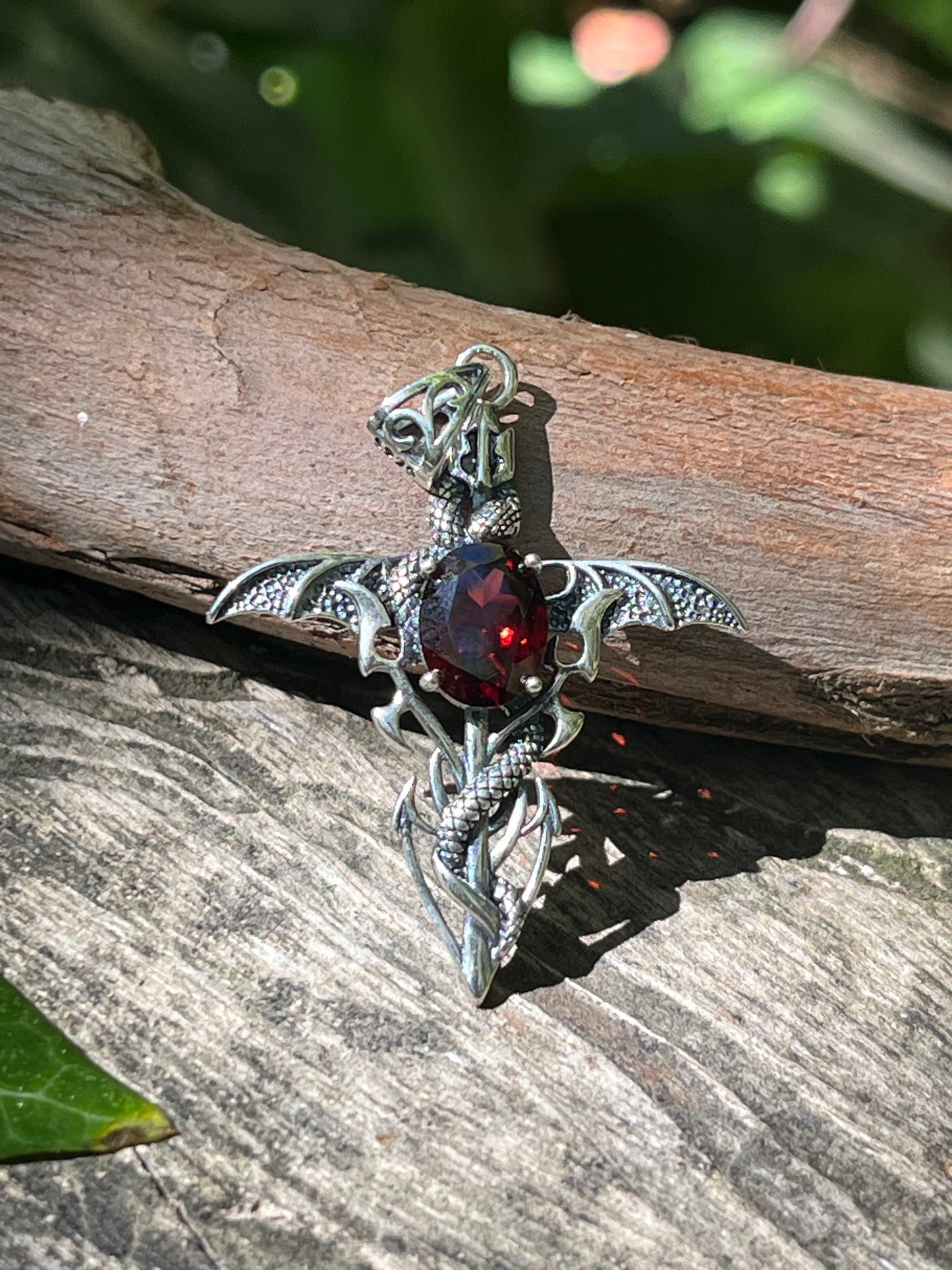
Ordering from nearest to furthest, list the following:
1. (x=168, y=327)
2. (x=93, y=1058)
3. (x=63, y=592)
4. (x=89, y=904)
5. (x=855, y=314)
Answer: (x=93, y=1058) → (x=89, y=904) → (x=168, y=327) → (x=63, y=592) → (x=855, y=314)

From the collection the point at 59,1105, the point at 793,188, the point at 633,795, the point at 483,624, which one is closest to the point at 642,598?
the point at 483,624

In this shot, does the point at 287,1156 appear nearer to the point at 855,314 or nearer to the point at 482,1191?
the point at 482,1191

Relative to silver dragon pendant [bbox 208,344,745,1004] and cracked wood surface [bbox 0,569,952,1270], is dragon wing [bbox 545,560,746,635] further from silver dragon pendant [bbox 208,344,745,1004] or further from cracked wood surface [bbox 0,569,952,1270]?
cracked wood surface [bbox 0,569,952,1270]

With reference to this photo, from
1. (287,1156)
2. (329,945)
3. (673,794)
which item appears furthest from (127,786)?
(673,794)

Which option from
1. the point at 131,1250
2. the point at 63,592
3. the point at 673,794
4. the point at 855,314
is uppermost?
the point at 855,314

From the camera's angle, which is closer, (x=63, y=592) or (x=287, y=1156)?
(x=287, y=1156)

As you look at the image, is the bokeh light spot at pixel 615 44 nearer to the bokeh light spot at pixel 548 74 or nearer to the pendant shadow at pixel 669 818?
the bokeh light spot at pixel 548 74

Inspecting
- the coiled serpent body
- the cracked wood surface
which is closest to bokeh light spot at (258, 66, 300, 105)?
the cracked wood surface

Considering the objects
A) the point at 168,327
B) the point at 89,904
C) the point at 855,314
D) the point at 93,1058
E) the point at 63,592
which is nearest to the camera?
the point at 93,1058
